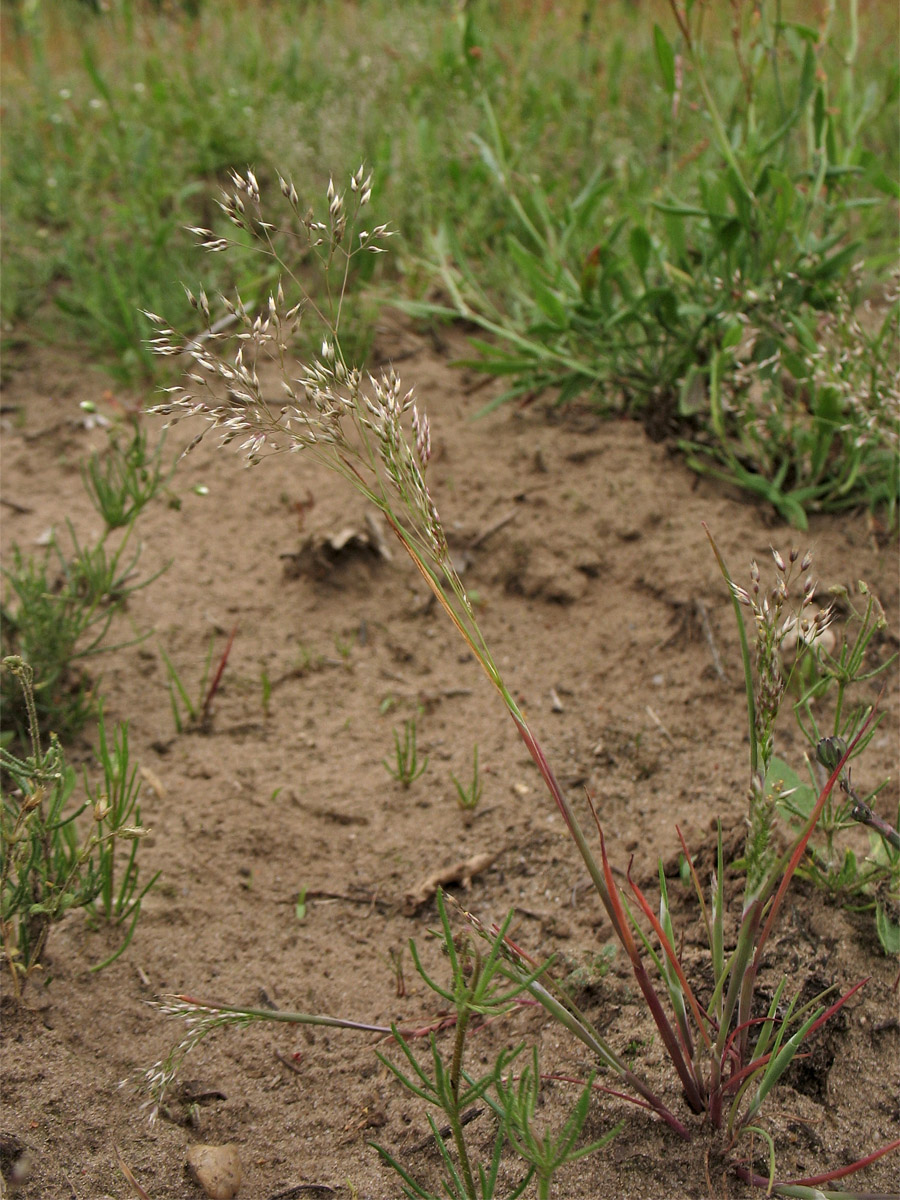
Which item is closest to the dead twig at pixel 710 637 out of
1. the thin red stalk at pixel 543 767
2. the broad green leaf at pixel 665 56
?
the thin red stalk at pixel 543 767

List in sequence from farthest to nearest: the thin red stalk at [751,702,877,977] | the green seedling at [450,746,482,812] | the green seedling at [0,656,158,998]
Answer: the green seedling at [450,746,482,812], the green seedling at [0,656,158,998], the thin red stalk at [751,702,877,977]

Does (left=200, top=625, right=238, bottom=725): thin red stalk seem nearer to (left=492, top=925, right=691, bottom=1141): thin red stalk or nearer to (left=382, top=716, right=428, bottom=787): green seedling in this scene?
(left=382, top=716, right=428, bottom=787): green seedling

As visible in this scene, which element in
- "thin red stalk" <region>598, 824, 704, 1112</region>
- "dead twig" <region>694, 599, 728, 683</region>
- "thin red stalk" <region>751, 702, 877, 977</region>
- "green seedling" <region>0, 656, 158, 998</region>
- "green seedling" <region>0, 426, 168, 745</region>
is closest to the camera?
"thin red stalk" <region>751, 702, 877, 977</region>

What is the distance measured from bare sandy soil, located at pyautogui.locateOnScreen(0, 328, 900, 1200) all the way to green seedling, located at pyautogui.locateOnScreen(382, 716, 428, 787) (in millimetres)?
33

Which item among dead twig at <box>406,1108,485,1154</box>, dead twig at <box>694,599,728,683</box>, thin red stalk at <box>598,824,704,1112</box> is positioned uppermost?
thin red stalk at <box>598,824,704,1112</box>

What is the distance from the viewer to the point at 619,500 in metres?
2.59

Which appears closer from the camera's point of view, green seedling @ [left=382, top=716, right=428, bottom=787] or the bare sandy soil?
the bare sandy soil

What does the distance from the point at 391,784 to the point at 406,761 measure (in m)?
0.06

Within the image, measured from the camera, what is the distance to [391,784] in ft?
6.77

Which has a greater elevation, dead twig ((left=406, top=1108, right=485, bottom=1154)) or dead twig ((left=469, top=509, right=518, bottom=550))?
dead twig ((left=469, top=509, right=518, bottom=550))

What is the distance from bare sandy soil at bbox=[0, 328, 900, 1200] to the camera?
54.7 inches

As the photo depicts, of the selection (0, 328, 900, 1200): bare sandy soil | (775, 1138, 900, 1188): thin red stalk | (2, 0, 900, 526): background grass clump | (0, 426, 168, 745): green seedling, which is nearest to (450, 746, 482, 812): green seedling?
(0, 328, 900, 1200): bare sandy soil

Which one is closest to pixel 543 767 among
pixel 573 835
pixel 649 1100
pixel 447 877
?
pixel 573 835

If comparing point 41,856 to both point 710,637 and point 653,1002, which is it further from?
point 710,637
